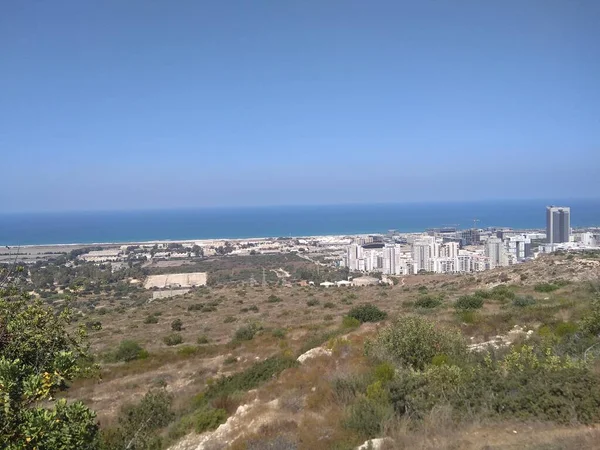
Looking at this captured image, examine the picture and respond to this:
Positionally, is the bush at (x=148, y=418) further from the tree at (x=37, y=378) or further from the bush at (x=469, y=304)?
the bush at (x=469, y=304)

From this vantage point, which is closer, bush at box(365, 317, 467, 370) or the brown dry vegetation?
the brown dry vegetation

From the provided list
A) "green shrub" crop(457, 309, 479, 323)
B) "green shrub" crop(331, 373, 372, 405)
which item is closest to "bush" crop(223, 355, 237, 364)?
"green shrub" crop(331, 373, 372, 405)

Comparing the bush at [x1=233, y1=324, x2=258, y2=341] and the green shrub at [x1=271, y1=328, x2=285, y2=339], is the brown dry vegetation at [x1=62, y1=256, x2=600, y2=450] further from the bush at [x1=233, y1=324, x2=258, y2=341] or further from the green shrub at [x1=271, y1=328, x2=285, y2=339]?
the bush at [x1=233, y1=324, x2=258, y2=341]

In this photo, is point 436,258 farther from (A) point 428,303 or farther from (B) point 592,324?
(B) point 592,324

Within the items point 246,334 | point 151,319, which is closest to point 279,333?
point 246,334

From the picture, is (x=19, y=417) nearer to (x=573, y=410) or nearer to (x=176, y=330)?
(x=573, y=410)
